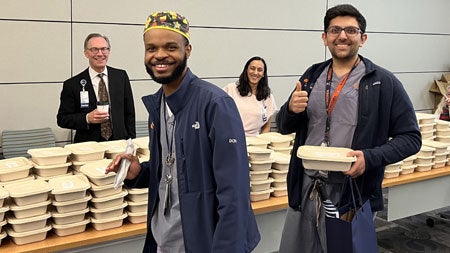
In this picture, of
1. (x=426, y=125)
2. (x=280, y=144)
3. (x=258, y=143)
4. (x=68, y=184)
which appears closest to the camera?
(x=68, y=184)

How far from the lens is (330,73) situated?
6.45ft

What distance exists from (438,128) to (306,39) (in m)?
2.68

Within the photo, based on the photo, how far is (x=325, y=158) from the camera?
1.77 metres

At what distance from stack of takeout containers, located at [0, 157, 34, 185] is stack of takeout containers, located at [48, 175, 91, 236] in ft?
0.72

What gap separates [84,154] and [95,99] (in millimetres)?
957

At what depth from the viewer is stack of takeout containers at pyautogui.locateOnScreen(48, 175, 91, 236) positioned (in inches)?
75.8

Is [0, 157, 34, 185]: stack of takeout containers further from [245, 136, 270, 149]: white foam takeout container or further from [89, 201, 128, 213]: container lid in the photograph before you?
[245, 136, 270, 149]: white foam takeout container

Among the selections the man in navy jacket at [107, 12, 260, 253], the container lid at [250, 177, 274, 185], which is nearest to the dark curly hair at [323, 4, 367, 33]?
the man in navy jacket at [107, 12, 260, 253]

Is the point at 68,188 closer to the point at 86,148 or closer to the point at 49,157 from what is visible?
the point at 49,157

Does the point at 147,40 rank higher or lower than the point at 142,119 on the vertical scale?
higher

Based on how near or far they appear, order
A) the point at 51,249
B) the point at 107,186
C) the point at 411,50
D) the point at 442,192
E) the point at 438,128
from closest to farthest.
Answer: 1. the point at 51,249
2. the point at 107,186
3. the point at 442,192
4. the point at 438,128
5. the point at 411,50

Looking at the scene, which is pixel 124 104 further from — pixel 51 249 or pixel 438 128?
pixel 438 128

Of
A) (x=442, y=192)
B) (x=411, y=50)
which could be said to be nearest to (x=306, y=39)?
(x=411, y=50)

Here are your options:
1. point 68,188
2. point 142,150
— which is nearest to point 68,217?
point 68,188
